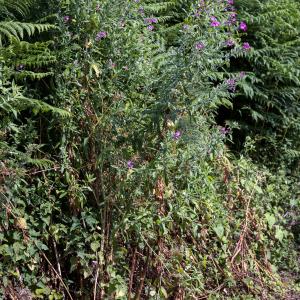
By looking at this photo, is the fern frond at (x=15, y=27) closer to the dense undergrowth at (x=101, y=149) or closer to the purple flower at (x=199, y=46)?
the dense undergrowth at (x=101, y=149)

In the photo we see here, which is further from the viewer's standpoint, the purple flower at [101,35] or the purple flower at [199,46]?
the purple flower at [101,35]

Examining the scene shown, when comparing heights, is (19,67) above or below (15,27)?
below

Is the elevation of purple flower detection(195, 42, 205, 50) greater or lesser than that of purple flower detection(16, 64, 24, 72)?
greater

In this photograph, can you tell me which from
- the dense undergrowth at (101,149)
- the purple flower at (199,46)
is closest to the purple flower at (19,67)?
the dense undergrowth at (101,149)

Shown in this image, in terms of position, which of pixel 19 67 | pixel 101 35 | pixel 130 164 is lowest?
pixel 130 164

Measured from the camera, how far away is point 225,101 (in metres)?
5.78

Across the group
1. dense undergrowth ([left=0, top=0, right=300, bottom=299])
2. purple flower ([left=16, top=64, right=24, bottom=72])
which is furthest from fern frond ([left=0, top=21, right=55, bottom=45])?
purple flower ([left=16, top=64, right=24, bottom=72])

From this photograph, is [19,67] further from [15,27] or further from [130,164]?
[130,164]

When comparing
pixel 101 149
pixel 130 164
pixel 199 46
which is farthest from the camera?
pixel 101 149

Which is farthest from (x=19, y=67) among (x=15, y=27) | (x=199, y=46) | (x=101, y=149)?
(x=199, y=46)

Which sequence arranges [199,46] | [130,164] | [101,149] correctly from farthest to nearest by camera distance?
[101,149] < [130,164] < [199,46]

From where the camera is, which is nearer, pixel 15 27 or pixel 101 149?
pixel 15 27

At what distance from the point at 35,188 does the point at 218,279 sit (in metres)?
1.87

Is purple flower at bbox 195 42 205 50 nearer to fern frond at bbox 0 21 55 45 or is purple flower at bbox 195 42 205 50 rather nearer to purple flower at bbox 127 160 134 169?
purple flower at bbox 127 160 134 169
